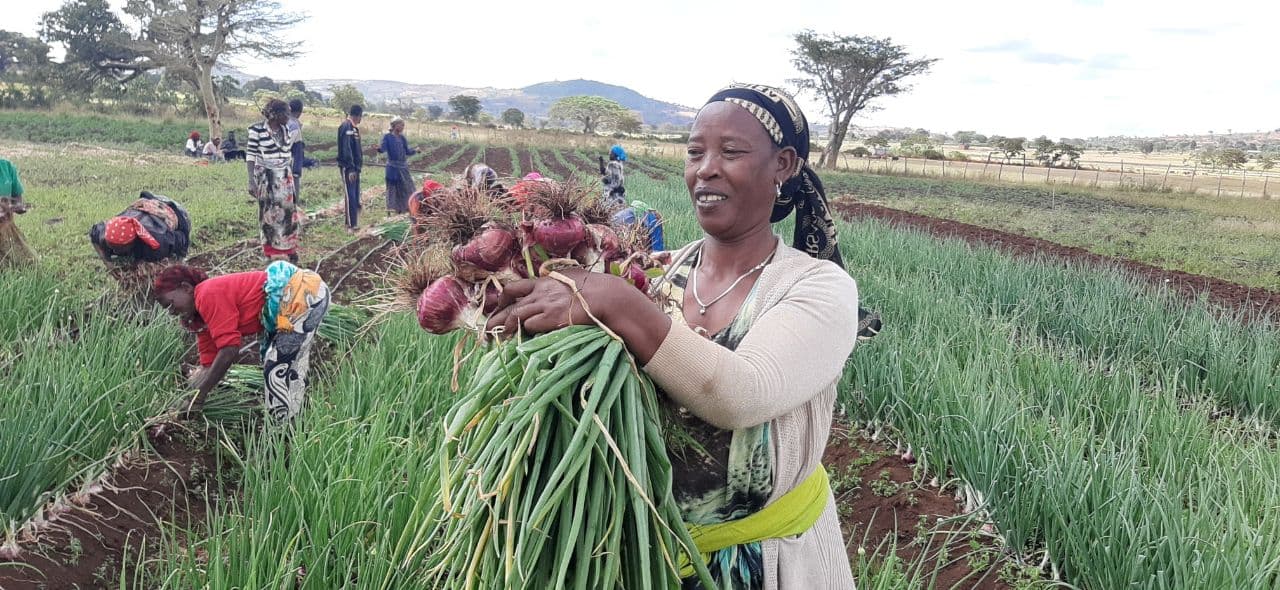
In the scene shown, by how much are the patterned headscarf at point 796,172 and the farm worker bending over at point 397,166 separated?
874 cm

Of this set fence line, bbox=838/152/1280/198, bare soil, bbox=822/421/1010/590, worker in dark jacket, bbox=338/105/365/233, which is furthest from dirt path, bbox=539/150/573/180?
bare soil, bbox=822/421/1010/590

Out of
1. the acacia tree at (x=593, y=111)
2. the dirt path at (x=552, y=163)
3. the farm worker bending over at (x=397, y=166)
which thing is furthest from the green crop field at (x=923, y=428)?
the acacia tree at (x=593, y=111)

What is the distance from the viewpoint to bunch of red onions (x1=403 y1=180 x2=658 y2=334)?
1.07 m

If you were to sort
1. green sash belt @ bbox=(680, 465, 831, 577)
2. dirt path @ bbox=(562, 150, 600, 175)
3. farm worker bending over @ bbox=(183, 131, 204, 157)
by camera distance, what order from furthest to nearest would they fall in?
dirt path @ bbox=(562, 150, 600, 175) < farm worker bending over @ bbox=(183, 131, 204, 157) < green sash belt @ bbox=(680, 465, 831, 577)

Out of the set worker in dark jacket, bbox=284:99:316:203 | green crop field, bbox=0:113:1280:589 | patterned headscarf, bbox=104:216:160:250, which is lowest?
green crop field, bbox=0:113:1280:589

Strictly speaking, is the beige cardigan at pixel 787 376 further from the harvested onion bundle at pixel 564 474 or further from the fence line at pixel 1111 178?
the fence line at pixel 1111 178

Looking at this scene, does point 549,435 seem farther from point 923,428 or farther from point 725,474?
point 923,428

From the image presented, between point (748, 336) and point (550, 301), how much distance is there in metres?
0.29

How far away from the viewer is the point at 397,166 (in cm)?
987

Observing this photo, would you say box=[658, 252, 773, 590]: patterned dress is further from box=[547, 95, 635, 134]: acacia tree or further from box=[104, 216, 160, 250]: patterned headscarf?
box=[547, 95, 635, 134]: acacia tree

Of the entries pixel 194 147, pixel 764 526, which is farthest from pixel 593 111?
pixel 764 526

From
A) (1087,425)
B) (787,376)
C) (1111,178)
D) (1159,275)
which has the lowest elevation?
(1087,425)

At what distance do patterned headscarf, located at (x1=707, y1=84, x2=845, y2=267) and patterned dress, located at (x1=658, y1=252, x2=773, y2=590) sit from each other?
214 millimetres

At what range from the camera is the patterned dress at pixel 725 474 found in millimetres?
1143
